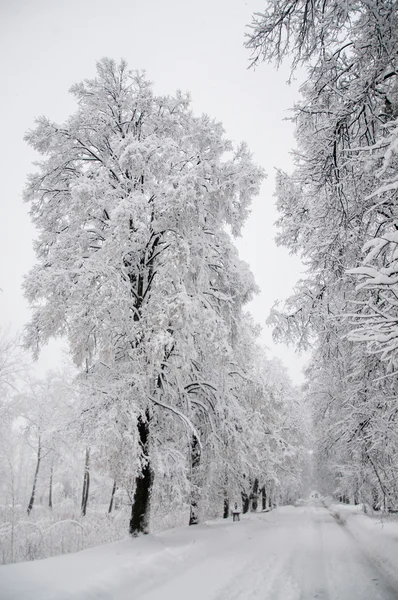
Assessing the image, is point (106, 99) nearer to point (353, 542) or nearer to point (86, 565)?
point (86, 565)

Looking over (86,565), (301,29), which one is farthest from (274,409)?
(301,29)

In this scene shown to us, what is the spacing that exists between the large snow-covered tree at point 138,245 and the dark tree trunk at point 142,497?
0.09 ft

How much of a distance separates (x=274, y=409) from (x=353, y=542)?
449cm

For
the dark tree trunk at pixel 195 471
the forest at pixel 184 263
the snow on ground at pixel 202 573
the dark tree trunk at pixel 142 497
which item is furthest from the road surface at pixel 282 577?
the dark tree trunk at pixel 195 471

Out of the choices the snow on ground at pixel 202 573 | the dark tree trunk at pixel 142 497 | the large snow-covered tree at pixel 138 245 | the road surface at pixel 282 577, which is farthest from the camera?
the dark tree trunk at pixel 142 497

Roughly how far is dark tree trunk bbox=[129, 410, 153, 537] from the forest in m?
0.03

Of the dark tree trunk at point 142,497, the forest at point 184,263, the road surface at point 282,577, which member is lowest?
the road surface at point 282,577

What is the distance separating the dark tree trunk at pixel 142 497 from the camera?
7363 mm

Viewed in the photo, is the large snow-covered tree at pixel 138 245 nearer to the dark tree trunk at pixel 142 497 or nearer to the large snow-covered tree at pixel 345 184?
the dark tree trunk at pixel 142 497

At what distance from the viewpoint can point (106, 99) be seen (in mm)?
8852

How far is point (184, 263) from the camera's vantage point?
7.21 meters

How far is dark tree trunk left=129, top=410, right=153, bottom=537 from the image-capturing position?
290 inches

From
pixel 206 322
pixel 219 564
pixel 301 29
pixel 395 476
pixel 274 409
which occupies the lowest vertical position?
pixel 219 564

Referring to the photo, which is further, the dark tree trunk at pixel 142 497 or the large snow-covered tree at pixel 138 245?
the dark tree trunk at pixel 142 497
